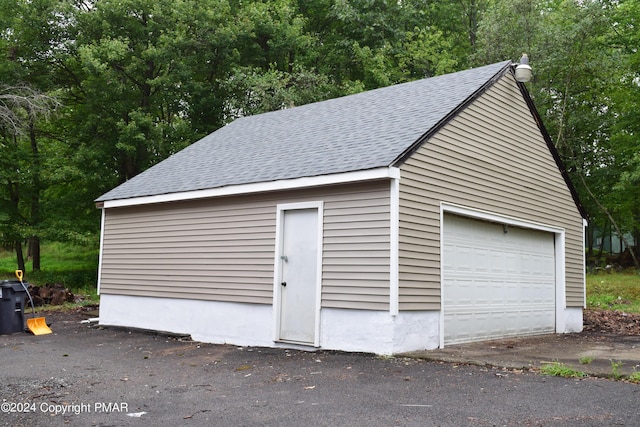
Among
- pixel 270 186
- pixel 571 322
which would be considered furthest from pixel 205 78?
pixel 571 322

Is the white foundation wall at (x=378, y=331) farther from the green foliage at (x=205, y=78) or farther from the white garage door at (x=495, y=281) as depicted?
the green foliage at (x=205, y=78)

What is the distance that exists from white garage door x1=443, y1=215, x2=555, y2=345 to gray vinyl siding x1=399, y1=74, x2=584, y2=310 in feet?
1.39

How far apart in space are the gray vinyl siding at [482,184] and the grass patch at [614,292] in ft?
→ 14.0

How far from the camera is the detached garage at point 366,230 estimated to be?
841 cm

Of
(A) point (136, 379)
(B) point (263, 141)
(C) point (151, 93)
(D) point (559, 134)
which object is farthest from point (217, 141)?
(D) point (559, 134)

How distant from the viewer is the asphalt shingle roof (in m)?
9.18

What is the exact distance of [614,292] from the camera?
60.6 feet

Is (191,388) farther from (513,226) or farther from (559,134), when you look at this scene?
(559,134)

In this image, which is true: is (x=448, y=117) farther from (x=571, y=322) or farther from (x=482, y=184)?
(x=571, y=322)

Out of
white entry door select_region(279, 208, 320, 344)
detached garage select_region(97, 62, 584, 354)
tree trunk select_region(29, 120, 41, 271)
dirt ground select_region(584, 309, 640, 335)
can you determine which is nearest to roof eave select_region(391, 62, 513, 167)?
detached garage select_region(97, 62, 584, 354)

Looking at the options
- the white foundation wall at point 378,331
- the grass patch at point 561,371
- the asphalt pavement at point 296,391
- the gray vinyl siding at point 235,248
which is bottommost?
the asphalt pavement at point 296,391

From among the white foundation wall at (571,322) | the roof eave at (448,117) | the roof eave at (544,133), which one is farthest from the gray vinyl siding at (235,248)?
the white foundation wall at (571,322)

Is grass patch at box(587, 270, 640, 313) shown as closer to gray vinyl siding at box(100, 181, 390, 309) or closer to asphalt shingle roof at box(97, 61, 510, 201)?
asphalt shingle roof at box(97, 61, 510, 201)

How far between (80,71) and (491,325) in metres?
19.0
